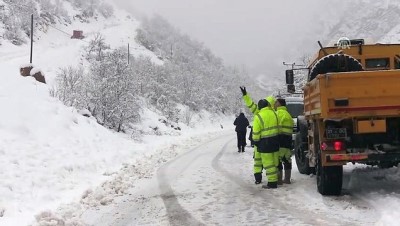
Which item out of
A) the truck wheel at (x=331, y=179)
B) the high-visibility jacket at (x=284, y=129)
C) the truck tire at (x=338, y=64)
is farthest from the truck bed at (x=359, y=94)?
the high-visibility jacket at (x=284, y=129)

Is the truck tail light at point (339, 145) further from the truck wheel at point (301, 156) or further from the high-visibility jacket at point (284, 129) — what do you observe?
the truck wheel at point (301, 156)

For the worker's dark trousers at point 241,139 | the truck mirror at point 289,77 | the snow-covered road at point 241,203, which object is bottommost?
the snow-covered road at point 241,203

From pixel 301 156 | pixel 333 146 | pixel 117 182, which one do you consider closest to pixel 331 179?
pixel 333 146

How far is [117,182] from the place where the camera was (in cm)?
999

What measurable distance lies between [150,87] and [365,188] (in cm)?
4427

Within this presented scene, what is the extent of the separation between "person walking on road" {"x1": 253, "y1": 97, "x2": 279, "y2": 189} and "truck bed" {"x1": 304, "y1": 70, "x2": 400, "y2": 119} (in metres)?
2.11

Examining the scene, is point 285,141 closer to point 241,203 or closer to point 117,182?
point 241,203

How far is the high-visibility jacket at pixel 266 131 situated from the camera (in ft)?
29.9

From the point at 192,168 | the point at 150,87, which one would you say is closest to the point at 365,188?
the point at 192,168

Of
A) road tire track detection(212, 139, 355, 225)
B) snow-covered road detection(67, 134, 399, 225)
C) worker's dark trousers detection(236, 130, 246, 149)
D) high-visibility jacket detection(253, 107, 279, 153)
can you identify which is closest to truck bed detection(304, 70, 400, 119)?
snow-covered road detection(67, 134, 399, 225)

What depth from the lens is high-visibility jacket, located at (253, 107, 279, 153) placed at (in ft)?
29.9

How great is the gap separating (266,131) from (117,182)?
11.8 feet

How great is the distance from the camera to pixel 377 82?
23.1ft

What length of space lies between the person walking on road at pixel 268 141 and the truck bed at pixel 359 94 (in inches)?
82.9
